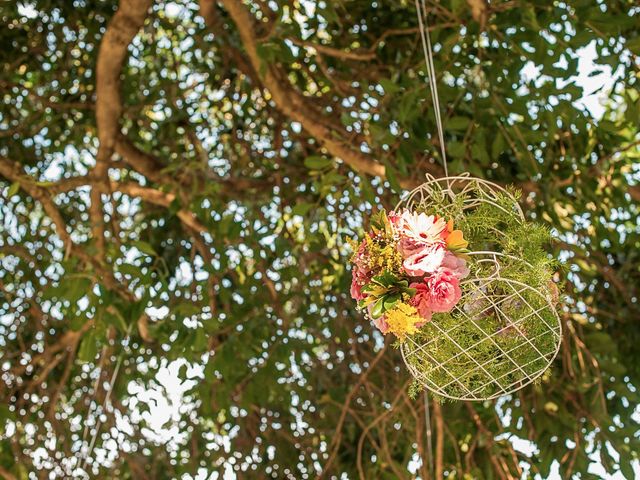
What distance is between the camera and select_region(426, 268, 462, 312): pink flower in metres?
1.49

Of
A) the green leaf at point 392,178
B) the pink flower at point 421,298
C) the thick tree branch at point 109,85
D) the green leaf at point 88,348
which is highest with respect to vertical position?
the thick tree branch at point 109,85

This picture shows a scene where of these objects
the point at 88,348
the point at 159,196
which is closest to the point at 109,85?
the point at 159,196

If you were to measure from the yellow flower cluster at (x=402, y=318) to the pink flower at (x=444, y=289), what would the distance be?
35 mm

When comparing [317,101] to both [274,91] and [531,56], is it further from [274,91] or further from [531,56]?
[531,56]

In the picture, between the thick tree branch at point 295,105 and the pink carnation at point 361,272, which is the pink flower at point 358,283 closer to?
the pink carnation at point 361,272

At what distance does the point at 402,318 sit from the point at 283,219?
4.87ft

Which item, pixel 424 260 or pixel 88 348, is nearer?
pixel 424 260

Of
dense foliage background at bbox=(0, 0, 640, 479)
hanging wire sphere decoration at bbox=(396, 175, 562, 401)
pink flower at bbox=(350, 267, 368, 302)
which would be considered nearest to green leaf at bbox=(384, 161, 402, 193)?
dense foliage background at bbox=(0, 0, 640, 479)

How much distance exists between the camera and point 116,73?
288 cm

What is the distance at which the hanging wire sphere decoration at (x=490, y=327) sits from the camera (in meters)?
1.57

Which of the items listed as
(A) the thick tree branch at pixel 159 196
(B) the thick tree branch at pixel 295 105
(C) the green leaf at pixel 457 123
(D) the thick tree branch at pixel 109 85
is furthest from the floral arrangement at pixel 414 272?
(A) the thick tree branch at pixel 159 196

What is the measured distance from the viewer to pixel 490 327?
5.26 ft

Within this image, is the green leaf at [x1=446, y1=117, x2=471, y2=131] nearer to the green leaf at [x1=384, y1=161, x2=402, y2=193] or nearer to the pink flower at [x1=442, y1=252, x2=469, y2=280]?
the green leaf at [x1=384, y1=161, x2=402, y2=193]

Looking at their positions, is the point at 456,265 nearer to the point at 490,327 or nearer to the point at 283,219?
the point at 490,327
